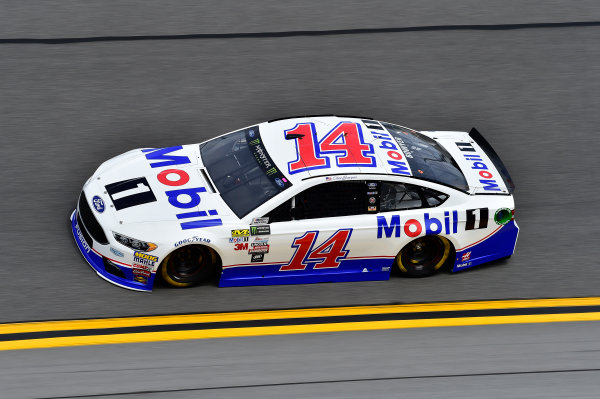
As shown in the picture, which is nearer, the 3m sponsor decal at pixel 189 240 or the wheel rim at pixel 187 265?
the 3m sponsor decal at pixel 189 240

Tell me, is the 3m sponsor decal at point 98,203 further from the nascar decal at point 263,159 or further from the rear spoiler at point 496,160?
the rear spoiler at point 496,160

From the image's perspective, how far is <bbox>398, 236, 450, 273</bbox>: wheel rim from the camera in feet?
26.2

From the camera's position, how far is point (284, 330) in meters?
7.32

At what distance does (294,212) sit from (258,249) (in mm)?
509

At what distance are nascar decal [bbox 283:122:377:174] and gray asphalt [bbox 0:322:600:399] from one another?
1697 millimetres

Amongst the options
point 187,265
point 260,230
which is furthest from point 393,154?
point 187,265

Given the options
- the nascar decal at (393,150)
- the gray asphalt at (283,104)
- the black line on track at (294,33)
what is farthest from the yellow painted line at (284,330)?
the black line on track at (294,33)

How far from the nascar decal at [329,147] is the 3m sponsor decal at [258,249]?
80cm

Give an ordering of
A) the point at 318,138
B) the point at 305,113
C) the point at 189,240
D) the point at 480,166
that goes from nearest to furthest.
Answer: the point at 189,240
the point at 318,138
the point at 480,166
the point at 305,113

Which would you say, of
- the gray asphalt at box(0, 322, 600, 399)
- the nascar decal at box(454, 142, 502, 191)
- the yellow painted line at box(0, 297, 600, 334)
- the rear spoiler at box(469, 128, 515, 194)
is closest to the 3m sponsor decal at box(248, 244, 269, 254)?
the yellow painted line at box(0, 297, 600, 334)

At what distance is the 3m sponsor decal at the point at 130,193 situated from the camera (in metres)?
7.69

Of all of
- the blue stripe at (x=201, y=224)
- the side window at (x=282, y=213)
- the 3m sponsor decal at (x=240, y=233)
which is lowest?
the 3m sponsor decal at (x=240, y=233)

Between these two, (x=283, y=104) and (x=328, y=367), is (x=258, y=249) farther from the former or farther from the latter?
(x=283, y=104)

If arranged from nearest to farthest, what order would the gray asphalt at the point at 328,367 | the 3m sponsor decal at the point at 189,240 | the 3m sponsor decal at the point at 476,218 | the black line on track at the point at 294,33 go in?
the gray asphalt at the point at 328,367 < the 3m sponsor decal at the point at 189,240 < the 3m sponsor decal at the point at 476,218 < the black line on track at the point at 294,33
